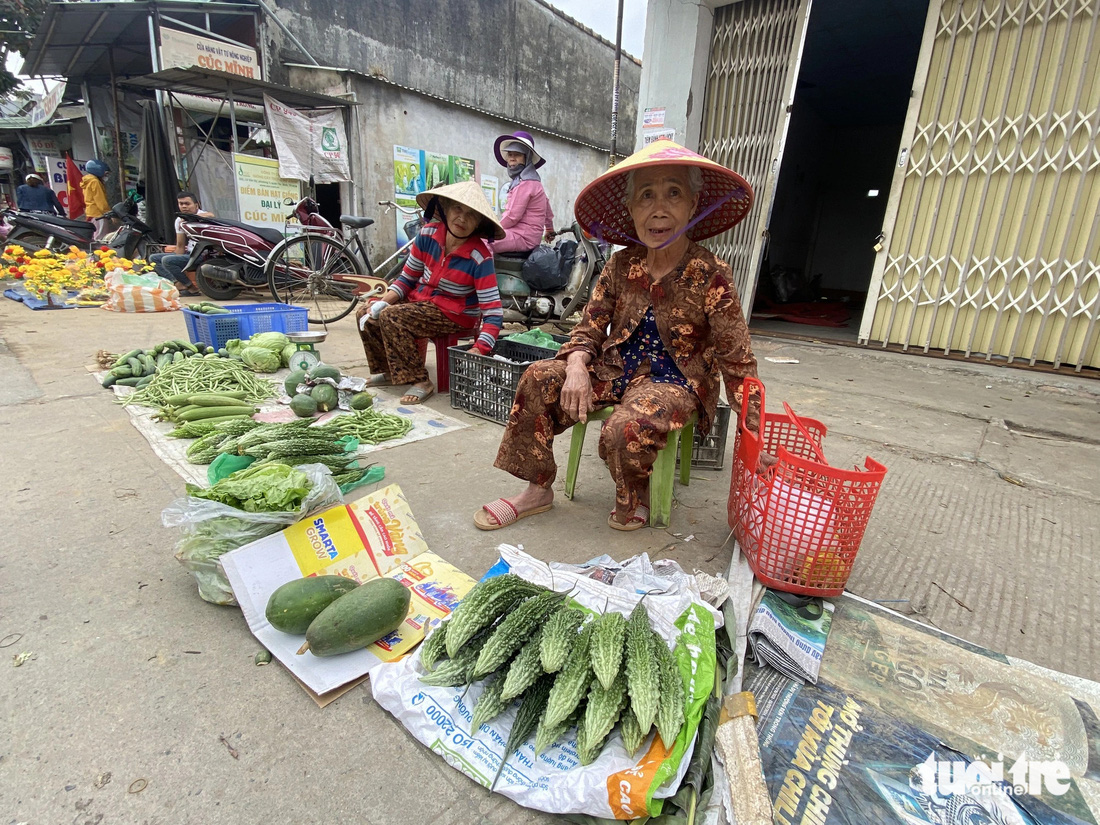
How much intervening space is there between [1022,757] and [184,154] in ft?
40.8

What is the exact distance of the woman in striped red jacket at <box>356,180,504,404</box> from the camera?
3.76 metres

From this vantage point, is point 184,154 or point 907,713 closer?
point 907,713

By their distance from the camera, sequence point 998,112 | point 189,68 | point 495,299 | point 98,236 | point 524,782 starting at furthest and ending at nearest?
point 98,236 → point 189,68 → point 998,112 → point 495,299 → point 524,782

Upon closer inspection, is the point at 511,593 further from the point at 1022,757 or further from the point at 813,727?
the point at 1022,757

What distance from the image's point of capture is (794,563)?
1737 millimetres

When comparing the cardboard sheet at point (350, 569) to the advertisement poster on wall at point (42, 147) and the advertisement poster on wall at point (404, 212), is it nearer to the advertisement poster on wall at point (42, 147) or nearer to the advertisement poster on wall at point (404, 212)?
the advertisement poster on wall at point (404, 212)

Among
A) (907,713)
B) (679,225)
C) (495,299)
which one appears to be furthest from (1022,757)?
(495,299)

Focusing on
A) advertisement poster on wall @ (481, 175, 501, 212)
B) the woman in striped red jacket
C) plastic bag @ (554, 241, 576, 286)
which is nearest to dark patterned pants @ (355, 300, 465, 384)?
the woman in striped red jacket

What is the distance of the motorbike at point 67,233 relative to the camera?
9398 mm

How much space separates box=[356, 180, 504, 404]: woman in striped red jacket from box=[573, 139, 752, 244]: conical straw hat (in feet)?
4.68

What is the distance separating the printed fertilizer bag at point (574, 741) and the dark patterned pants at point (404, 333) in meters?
2.79

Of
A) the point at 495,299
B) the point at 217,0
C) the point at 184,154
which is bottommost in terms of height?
the point at 495,299

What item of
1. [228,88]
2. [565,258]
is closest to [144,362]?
[565,258]

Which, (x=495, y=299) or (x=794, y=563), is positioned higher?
(x=495, y=299)
